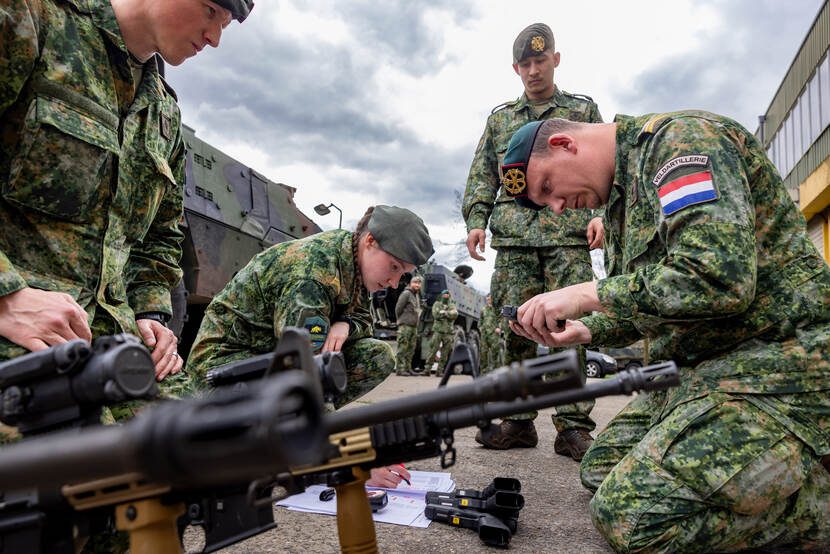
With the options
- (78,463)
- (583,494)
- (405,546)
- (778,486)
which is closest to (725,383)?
(778,486)

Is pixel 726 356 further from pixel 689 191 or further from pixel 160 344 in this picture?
pixel 160 344

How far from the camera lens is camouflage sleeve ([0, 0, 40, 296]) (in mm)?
1464

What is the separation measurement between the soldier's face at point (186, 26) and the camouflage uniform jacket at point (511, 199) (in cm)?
225

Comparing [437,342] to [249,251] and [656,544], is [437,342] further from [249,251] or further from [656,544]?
[656,544]

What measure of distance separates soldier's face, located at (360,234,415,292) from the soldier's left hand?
39.9 inches

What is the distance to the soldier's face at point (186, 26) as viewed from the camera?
67.9 inches

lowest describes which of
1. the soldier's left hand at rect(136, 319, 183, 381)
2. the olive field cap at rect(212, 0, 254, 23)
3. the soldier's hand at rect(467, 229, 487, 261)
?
the soldier's left hand at rect(136, 319, 183, 381)

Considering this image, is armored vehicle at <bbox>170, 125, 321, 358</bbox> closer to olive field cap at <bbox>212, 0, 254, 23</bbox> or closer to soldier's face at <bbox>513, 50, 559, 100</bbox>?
olive field cap at <bbox>212, 0, 254, 23</bbox>

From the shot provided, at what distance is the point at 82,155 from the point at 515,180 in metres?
1.57

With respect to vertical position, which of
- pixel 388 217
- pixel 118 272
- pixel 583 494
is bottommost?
pixel 583 494

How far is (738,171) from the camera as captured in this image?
5.68 ft

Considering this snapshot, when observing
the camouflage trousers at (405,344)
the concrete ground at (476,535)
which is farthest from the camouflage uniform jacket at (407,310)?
the concrete ground at (476,535)

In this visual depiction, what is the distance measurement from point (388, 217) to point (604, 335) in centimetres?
113

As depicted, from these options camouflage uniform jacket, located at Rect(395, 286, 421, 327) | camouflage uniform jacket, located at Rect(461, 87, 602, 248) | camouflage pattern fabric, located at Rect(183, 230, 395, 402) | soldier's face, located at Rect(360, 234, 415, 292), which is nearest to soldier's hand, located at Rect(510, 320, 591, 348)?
soldier's face, located at Rect(360, 234, 415, 292)
